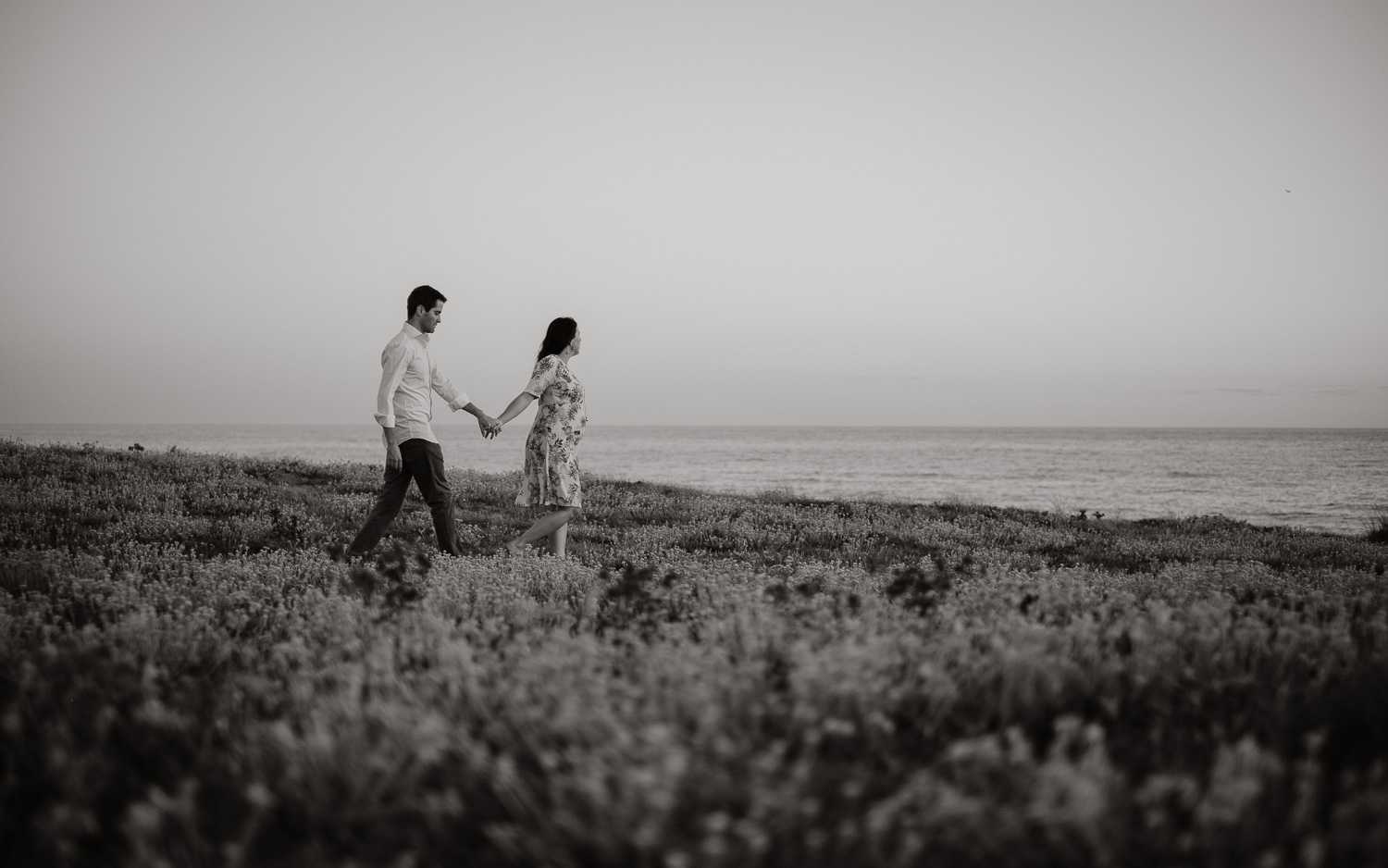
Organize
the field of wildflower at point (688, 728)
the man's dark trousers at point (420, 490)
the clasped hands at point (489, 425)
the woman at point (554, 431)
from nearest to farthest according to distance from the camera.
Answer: the field of wildflower at point (688, 728) → the man's dark trousers at point (420, 490) → the clasped hands at point (489, 425) → the woman at point (554, 431)

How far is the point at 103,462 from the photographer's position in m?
14.0

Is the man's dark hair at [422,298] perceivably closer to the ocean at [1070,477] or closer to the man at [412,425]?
the man at [412,425]

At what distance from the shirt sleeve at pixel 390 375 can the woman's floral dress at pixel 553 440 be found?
126 cm

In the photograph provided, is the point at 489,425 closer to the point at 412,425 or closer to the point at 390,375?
the point at 412,425

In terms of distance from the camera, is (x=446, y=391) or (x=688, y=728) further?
(x=446, y=391)

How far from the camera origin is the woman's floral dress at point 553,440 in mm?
8414

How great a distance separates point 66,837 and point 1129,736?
3130 millimetres

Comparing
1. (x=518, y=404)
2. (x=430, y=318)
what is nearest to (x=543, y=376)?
(x=518, y=404)

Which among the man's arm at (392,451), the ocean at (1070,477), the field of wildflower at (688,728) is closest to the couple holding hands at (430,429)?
the man's arm at (392,451)

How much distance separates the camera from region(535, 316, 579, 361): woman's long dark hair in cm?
862

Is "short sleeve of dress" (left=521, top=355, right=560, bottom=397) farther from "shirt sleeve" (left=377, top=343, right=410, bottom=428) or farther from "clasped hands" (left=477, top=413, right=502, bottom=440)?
"shirt sleeve" (left=377, top=343, right=410, bottom=428)

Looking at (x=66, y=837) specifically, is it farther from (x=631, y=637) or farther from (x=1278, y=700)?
(x=1278, y=700)

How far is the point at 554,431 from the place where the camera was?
848 centimetres

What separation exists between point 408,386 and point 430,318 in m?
0.74
